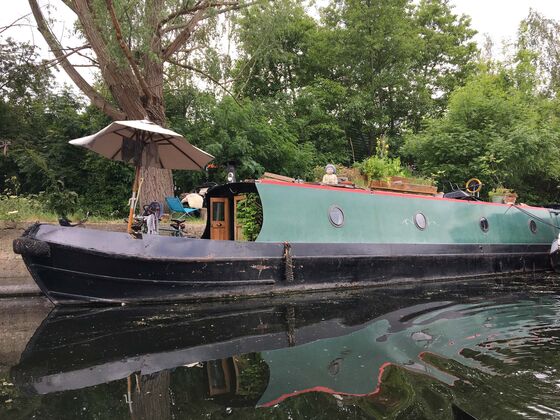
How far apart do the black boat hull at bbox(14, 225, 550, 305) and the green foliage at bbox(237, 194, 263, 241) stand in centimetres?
83

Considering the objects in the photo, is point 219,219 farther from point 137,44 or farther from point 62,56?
point 62,56

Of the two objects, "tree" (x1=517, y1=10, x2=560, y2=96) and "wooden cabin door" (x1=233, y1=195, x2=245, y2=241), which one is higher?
"tree" (x1=517, y1=10, x2=560, y2=96)

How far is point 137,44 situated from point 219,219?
3944mm

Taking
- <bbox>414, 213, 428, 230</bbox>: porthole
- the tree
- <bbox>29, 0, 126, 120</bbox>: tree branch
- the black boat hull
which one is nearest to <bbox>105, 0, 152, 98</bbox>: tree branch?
<bbox>29, 0, 126, 120</bbox>: tree branch

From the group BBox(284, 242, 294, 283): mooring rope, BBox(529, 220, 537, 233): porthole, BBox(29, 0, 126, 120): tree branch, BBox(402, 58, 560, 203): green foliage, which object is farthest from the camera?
BBox(402, 58, 560, 203): green foliage

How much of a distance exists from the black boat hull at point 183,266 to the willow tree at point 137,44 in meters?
4.13

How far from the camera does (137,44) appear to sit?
28.9ft

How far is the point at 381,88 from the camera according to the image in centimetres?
1919

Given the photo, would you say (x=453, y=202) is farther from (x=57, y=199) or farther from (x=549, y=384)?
(x=57, y=199)

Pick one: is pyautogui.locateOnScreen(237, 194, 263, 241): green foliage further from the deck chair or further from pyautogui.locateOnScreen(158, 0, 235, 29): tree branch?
pyautogui.locateOnScreen(158, 0, 235, 29): tree branch

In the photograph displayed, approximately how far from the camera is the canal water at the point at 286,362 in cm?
319

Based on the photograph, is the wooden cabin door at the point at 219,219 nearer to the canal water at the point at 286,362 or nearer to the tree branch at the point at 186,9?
the canal water at the point at 286,362

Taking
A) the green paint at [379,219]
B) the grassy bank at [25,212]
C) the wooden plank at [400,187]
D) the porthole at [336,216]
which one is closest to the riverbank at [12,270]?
the grassy bank at [25,212]

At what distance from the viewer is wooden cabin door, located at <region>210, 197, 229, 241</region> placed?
27.3ft
